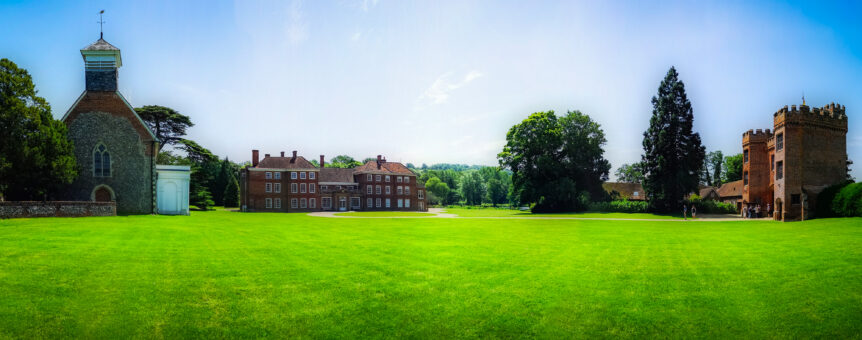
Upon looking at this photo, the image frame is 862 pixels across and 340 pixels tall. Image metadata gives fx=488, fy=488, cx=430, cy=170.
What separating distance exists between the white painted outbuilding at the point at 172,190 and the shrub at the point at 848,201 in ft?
154

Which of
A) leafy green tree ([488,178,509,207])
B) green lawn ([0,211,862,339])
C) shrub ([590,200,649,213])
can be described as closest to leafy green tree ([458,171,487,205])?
leafy green tree ([488,178,509,207])

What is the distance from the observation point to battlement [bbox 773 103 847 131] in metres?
33.4

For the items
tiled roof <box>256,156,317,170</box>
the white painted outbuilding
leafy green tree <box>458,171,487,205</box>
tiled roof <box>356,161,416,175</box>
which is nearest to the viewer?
the white painted outbuilding

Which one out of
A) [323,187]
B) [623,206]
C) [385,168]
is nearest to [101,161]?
[323,187]

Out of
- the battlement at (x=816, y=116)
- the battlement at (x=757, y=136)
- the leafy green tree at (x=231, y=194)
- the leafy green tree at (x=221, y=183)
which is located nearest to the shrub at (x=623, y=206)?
the battlement at (x=757, y=136)

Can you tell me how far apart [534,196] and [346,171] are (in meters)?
33.1

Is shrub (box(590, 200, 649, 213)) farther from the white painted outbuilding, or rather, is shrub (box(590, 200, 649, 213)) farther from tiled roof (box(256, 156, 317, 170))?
the white painted outbuilding

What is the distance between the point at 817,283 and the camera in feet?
35.0

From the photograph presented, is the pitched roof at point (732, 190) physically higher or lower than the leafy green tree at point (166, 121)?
lower

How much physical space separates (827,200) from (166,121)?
64725 millimetres

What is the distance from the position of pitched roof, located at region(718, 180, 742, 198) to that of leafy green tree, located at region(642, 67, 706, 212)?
1325cm

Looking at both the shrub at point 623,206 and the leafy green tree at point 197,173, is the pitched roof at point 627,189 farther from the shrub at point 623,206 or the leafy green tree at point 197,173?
the leafy green tree at point 197,173

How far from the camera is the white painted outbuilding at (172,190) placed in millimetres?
40719

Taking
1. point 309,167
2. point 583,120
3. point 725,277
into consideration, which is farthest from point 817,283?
point 309,167
